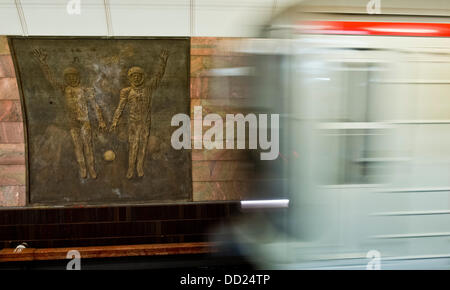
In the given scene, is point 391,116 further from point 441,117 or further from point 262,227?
point 262,227

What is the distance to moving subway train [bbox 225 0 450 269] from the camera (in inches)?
112

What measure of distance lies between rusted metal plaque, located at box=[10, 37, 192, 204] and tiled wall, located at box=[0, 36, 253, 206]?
0.13m

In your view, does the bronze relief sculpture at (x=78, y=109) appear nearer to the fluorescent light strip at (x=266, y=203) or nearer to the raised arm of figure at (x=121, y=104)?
the raised arm of figure at (x=121, y=104)

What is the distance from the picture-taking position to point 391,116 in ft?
9.36

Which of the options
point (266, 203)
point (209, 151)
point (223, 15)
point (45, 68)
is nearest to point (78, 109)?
point (45, 68)

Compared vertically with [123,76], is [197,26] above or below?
above

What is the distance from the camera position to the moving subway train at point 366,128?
9.30 ft

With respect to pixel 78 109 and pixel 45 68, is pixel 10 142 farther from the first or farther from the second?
pixel 45 68

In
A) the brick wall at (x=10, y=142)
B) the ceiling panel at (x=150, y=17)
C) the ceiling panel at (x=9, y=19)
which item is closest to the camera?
the ceiling panel at (x=9, y=19)

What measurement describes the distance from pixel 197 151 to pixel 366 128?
3509 millimetres

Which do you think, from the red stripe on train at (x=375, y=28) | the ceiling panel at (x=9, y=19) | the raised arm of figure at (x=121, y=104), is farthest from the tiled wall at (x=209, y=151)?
the red stripe on train at (x=375, y=28)
